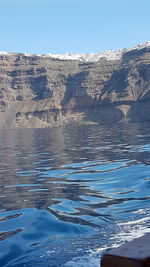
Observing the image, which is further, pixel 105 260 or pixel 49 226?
pixel 49 226

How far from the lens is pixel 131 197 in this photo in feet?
51.7

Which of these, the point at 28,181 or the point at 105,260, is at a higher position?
the point at 105,260

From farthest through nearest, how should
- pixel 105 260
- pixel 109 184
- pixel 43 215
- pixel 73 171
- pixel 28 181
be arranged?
pixel 73 171 < pixel 28 181 < pixel 109 184 < pixel 43 215 < pixel 105 260

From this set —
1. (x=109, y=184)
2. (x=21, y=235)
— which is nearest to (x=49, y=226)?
(x=21, y=235)

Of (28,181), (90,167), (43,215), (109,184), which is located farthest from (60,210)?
(90,167)

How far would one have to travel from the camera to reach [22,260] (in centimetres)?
852

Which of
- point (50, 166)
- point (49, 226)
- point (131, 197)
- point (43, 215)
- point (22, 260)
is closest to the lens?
point (22, 260)

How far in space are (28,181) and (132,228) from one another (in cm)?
1246

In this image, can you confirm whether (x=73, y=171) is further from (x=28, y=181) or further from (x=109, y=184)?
(x=109, y=184)

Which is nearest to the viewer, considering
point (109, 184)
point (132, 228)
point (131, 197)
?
point (132, 228)

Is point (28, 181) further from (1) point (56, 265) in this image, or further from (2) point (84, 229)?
(1) point (56, 265)

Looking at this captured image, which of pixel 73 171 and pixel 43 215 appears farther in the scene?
pixel 73 171

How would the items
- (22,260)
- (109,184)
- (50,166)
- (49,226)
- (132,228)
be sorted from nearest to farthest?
(22,260)
(132,228)
(49,226)
(109,184)
(50,166)

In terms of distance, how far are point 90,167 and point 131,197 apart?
11.3m
